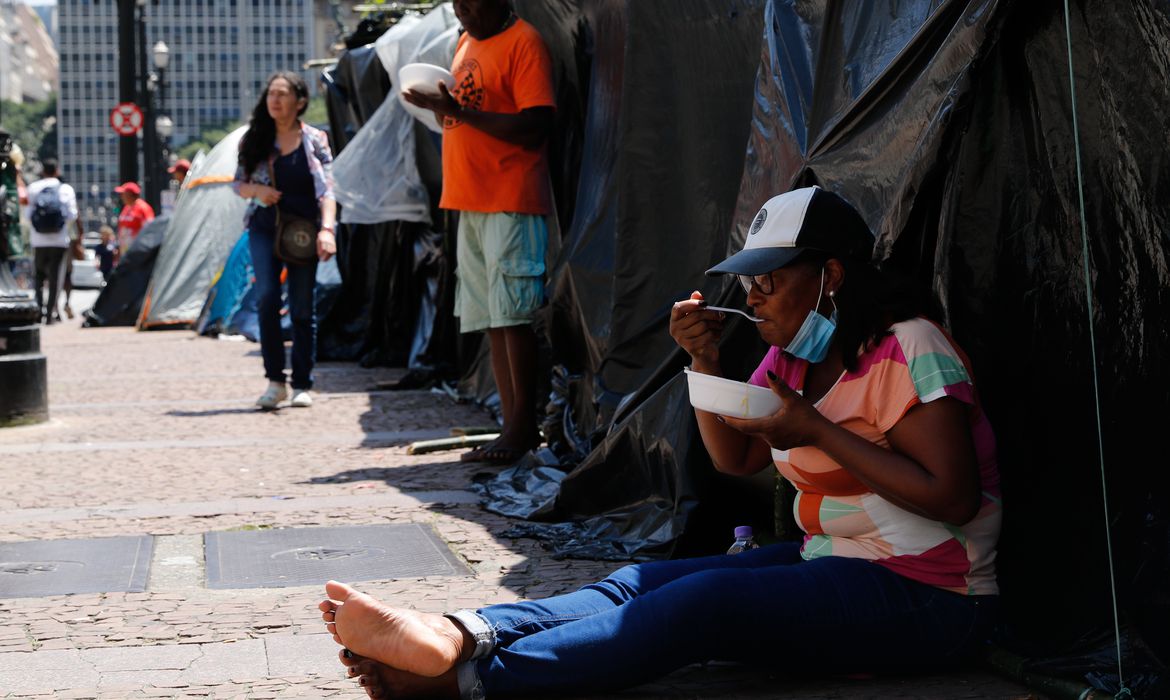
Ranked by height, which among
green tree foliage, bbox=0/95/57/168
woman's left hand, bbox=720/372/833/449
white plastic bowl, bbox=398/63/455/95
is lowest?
green tree foliage, bbox=0/95/57/168

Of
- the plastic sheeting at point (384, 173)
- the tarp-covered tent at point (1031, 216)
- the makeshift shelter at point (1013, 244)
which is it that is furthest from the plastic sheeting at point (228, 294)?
the tarp-covered tent at point (1031, 216)

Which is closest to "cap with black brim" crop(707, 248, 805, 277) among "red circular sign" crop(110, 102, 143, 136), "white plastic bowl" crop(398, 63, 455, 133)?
"white plastic bowl" crop(398, 63, 455, 133)

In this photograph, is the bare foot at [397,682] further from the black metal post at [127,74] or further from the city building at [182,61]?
the city building at [182,61]

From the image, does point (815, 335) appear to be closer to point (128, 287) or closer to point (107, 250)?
point (128, 287)

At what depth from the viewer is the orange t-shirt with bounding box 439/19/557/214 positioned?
601 cm

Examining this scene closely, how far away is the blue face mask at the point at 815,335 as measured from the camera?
300 centimetres

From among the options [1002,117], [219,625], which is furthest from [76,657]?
[1002,117]

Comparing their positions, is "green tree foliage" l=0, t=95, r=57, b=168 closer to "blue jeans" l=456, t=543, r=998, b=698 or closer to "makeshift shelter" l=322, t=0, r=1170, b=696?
"makeshift shelter" l=322, t=0, r=1170, b=696

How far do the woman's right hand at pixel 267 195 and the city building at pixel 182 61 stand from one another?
156 meters

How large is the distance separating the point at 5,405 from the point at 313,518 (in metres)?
3.32

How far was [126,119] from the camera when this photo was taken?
21672 mm

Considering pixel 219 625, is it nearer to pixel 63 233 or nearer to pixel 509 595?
pixel 509 595

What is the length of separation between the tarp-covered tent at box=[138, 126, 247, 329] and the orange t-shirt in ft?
35.5

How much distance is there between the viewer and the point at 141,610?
3875 mm
